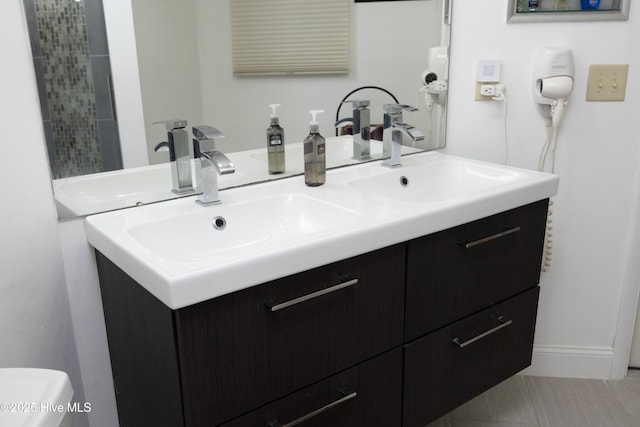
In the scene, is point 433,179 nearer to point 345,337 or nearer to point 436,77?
point 436,77

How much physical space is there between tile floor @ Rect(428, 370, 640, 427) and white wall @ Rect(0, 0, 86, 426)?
4.51 ft

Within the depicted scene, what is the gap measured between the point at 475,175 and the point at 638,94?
0.64 m

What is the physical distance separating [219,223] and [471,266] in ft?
2.20

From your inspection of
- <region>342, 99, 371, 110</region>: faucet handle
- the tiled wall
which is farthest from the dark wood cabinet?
<region>342, 99, 371, 110</region>: faucet handle

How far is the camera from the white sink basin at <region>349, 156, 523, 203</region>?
5.81 feet

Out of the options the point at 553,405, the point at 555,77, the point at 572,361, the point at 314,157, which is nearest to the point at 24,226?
the point at 314,157

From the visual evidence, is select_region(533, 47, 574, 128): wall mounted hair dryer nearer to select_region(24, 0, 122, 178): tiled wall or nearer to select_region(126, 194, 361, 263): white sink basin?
select_region(126, 194, 361, 263): white sink basin

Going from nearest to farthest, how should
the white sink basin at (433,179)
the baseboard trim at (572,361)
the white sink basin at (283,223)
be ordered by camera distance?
the white sink basin at (283,223)
the white sink basin at (433,179)
the baseboard trim at (572,361)

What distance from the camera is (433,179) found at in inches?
74.6

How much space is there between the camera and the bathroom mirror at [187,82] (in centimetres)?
138

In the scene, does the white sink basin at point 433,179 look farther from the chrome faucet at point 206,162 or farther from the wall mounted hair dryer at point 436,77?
the chrome faucet at point 206,162

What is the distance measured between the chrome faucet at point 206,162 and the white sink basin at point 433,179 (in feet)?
1.44

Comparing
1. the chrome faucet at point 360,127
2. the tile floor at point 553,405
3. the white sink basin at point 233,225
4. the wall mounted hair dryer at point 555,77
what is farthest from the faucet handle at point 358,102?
the tile floor at point 553,405

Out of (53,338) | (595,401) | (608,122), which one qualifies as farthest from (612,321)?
(53,338)
